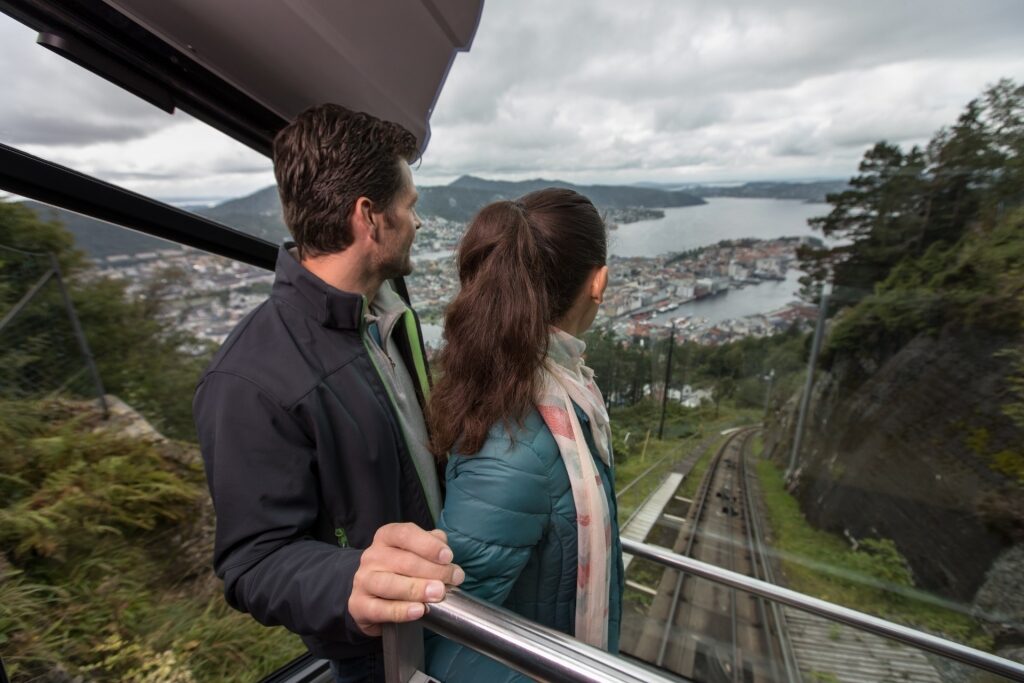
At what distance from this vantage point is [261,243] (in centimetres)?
159

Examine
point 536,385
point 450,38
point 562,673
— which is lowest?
point 562,673

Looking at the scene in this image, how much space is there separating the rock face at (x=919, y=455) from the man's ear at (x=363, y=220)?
3471mm

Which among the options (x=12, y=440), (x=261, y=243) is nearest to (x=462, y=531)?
(x=261, y=243)

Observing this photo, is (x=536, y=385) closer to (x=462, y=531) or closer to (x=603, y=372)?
(x=462, y=531)

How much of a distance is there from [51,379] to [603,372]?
2.73 meters

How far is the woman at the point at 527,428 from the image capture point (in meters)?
0.80

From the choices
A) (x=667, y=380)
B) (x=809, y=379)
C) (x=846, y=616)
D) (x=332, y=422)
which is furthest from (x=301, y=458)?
(x=809, y=379)

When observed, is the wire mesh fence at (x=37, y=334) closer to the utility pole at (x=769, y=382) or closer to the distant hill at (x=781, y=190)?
the distant hill at (x=781, y=190)

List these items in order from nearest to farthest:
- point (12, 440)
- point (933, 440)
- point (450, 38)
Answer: point (450, 38)
point (12, 440)
point (933, 440)

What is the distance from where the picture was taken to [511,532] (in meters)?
0.78

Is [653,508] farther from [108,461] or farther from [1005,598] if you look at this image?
[108,461]

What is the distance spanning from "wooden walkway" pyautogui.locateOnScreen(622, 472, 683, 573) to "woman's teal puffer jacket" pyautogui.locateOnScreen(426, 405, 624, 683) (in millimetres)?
2075

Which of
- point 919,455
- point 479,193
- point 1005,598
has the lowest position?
point 1005,598

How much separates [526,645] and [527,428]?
37 centimetres
